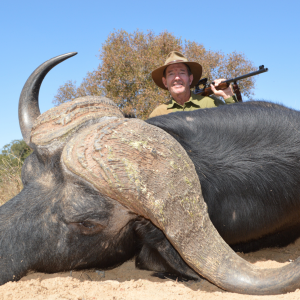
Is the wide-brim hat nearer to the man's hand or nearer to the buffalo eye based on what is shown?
the man's hand

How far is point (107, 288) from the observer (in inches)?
83.0

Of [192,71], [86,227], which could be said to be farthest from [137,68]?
[86,227]

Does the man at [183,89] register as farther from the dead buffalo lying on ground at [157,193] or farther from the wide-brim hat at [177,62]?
the dead buffalo lying on ground at [157,193]

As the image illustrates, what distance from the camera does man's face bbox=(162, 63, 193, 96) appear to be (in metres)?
6.70

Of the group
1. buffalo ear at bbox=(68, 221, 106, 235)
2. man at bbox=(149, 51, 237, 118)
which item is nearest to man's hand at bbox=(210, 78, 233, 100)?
man at bbox=(149, 51, 237, 118)

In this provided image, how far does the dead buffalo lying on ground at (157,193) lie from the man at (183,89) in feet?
13.2

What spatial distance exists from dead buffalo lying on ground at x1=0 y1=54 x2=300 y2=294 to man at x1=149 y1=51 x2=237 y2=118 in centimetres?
401

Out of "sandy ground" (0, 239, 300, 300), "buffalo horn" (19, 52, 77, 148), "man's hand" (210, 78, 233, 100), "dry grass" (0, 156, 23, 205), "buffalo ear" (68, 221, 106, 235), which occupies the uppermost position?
"man's hand" (210, 78, 233, 100)

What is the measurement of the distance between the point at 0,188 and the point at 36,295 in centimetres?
723

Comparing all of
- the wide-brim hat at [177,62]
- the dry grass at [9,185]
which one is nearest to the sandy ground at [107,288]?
the wide-brim hat at [177,62]

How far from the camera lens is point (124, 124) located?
6.65 feet

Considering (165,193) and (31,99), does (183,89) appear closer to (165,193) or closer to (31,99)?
(31,99)

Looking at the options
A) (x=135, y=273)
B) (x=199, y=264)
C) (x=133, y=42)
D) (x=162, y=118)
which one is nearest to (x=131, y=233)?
(x=135, y=273)

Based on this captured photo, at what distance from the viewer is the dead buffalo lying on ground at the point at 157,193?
6.11 ft
